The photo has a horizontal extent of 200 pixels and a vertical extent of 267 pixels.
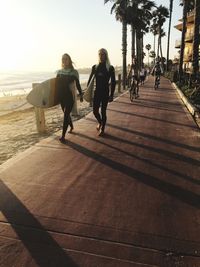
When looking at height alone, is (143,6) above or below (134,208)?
above

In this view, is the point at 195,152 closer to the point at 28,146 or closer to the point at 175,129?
the point at 175,129

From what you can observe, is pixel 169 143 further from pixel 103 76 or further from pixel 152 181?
pixel 152 181

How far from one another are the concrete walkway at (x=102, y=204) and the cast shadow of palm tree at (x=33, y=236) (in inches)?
0.4

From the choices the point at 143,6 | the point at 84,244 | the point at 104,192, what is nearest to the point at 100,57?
the point at 104,192

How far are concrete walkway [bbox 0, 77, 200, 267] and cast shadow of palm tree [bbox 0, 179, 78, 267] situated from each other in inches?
0.4

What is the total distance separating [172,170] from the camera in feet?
19.0

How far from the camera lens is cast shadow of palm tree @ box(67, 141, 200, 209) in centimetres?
462

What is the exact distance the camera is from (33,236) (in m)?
3.57

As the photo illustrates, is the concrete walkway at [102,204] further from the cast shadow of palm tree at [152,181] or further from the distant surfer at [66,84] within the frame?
the distant surfer at [66,84]

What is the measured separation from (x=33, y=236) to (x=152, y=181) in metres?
2.33

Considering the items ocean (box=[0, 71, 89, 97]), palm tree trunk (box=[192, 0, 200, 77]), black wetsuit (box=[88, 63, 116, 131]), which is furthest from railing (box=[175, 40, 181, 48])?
black wetsuit (box=[88, 63, 116, 131])

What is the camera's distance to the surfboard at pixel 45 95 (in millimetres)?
8172

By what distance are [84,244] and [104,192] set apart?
136cm

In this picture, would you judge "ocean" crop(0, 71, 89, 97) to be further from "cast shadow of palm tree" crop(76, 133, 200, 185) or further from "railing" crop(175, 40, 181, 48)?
"cast shadow of palm tree" crop(76, 133, 200, 185)
